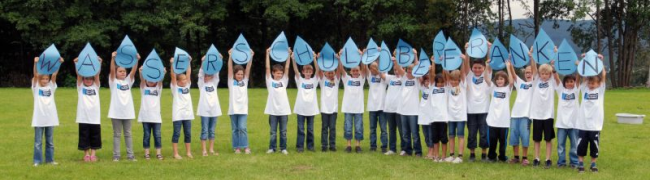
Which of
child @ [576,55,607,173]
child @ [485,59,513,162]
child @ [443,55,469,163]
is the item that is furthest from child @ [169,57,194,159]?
child @ [576,55,607,173]

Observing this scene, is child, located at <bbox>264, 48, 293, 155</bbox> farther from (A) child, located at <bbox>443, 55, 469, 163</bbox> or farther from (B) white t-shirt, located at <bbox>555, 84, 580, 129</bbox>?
(B) white t-shirt, located at <bbox>555, 84, 580, 129</bbox>

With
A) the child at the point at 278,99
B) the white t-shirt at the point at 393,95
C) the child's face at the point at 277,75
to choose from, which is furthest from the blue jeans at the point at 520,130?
the child's face at the point at 277,75

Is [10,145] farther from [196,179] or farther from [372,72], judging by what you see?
[372,72]

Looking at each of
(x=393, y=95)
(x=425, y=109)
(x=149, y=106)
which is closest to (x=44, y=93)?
(x=149, y=106)

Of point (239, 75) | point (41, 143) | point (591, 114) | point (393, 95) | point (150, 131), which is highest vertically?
point (239, 75)

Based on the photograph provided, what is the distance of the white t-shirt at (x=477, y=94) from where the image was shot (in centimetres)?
1012

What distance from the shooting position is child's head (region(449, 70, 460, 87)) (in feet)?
33.1

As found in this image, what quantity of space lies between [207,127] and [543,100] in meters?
5.31

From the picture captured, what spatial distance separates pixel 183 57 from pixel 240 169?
2147 mm

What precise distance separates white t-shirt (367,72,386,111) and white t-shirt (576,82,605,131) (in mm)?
3257

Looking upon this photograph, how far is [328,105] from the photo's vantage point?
445 inches

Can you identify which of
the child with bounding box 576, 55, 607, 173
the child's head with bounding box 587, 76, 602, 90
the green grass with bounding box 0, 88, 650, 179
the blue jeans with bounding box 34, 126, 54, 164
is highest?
the child's head with bounding box 587, 76, 602, 90

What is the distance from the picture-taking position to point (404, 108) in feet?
35.4

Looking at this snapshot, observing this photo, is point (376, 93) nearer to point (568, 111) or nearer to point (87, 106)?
point (568, 111)
